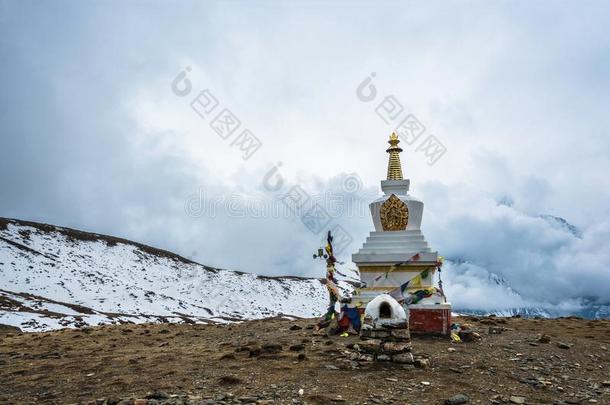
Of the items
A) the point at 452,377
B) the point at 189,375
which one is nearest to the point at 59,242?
the point at 189,375

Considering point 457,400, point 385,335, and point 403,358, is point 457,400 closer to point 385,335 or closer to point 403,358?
point 403,358

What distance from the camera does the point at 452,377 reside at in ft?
34.9

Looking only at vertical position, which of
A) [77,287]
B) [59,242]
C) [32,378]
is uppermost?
[59,242]

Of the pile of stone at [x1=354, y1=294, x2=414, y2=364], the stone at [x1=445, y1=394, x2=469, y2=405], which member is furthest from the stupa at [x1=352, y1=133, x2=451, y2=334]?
the stone at [x1=445, y1=394, x2=469, y2=405]

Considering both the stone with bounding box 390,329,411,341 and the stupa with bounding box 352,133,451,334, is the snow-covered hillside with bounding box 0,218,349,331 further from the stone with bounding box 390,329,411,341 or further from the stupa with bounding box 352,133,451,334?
the stone with bounding box 390,329,411,341

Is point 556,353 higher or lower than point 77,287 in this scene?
lower

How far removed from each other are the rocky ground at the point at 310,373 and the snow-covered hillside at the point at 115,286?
21347mm

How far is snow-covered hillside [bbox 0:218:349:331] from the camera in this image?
40562mm

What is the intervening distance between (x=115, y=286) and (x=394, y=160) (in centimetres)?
4195

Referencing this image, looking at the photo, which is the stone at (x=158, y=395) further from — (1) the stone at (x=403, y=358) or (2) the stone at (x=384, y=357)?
(1) the stone at (x=403, y=358)

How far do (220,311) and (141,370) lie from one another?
140 ft

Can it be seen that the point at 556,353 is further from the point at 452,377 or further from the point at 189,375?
the point at 189,375

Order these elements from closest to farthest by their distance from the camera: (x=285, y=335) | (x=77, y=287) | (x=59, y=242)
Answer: (x=285, y=335) < (x=77, y=287) < (x=59, y=242)

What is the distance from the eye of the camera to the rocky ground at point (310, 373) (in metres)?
9.30
